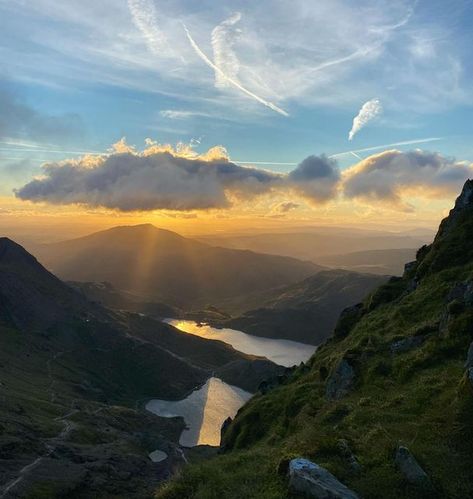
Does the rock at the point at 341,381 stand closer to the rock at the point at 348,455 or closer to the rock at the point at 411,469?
the rock at the point at 348,455

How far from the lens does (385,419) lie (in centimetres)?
3134

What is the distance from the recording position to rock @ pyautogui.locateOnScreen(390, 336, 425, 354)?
4597cm

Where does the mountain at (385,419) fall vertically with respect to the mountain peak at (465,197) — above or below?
below

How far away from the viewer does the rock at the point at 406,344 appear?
4597cm

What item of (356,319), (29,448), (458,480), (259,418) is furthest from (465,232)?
(29,448)

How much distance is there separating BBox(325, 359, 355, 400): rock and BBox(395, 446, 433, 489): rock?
2248 centimetres

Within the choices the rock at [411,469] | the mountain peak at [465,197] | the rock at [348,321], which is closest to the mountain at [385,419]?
the rock at [411,469]

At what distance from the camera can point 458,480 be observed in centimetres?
2189

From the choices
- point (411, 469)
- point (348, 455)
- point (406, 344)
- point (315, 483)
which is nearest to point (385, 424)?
point (348, 455)

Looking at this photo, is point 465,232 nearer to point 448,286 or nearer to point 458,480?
point 448,286

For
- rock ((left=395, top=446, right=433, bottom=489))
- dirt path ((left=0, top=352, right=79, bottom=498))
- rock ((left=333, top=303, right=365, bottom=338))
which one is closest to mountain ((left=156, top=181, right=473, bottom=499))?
rock ((left=395, top=446, right=433, bottom=489))

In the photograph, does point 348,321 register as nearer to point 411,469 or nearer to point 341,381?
point 341,381

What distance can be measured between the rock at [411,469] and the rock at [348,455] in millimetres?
2077

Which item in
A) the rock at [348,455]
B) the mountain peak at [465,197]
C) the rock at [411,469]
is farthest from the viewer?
the mountain peak at [465,197]
